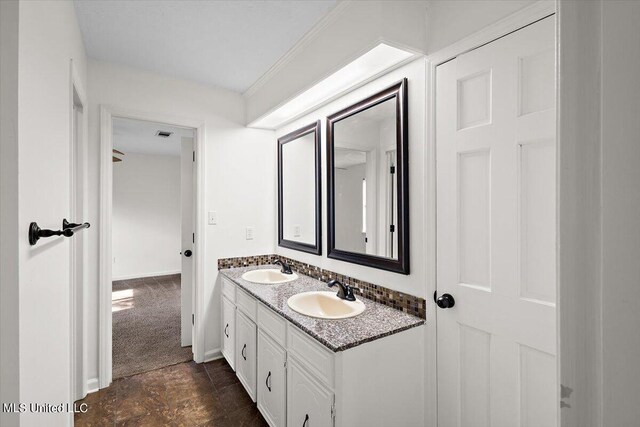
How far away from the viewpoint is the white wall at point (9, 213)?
2.46ft

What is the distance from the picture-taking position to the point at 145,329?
11.5 ft

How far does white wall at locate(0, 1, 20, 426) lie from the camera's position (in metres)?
0.75

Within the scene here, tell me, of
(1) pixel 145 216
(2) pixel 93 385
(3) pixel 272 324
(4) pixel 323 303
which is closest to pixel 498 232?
(4) pixel 323 303

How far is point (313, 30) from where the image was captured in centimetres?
198

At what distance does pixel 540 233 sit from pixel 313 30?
1.69m

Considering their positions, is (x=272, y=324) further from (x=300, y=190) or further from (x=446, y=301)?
(x=300, y=190)

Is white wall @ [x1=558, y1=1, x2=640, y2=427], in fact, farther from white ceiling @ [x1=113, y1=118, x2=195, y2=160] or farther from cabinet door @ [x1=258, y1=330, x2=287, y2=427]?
white ceiling @ [x1=113, y1=118, x2=195, y2=160]

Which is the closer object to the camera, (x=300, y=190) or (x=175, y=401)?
(x=175, y=401)

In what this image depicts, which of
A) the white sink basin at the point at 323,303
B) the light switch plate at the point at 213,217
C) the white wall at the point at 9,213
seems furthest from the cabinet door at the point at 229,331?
the white wall at the point at 9,213

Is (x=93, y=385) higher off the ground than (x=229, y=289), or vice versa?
(x=229, y=289)

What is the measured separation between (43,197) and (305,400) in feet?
4.43

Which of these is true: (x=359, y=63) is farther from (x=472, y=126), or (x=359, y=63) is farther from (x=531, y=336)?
(x=531, y=336)

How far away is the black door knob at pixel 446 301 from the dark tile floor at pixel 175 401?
136 centimetres

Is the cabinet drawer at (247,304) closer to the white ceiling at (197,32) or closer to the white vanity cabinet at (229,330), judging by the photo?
the white vanity cabinet at (229,330)
